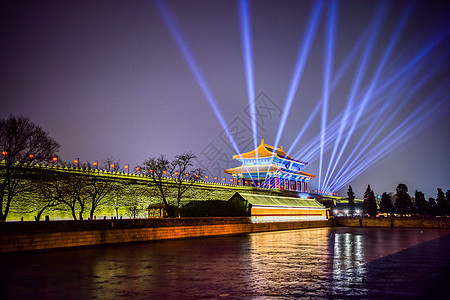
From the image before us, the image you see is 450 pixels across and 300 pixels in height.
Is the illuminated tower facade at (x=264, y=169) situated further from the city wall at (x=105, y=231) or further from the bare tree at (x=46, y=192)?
the bare tree at (x=46, y=192)

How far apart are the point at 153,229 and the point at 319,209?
40.0 metres

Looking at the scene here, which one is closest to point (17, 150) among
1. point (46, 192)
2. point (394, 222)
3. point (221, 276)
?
point (46, 192)

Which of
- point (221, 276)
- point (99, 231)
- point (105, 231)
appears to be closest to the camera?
point (221, 276)

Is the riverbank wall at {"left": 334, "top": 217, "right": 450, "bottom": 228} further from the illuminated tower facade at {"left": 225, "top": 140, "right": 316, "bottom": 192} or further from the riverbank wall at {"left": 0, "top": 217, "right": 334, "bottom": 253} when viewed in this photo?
the riverbank wall at {"left": 0, "top": 217, "right": 334, "bottom": 253}

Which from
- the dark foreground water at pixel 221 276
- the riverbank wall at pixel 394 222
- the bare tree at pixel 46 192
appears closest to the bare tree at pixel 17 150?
the bare tree at pixel 46 192

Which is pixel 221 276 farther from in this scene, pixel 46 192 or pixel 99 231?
pixel 46 192

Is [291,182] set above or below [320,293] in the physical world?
above

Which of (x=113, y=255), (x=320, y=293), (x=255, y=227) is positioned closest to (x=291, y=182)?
(x=255, y=227)

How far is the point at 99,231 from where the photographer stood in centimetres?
2108

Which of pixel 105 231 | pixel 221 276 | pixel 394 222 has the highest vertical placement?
pixel 105 231

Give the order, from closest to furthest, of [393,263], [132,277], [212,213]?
1. [132,277]
2. [393,263]
3. [212,213]

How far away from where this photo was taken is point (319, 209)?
195ft

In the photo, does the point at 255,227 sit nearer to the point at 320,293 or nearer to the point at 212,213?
the point at 212,213

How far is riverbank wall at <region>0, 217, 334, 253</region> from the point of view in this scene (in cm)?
1697
